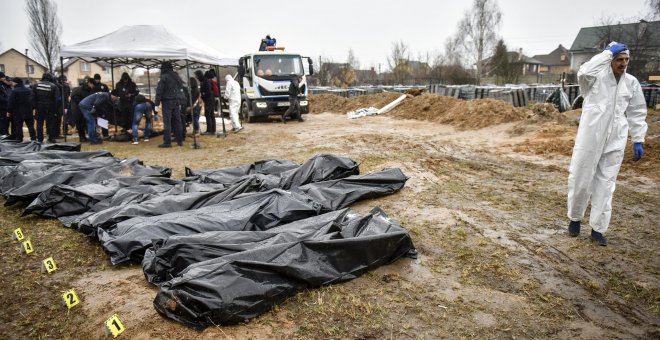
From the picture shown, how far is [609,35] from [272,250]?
38.2 metres

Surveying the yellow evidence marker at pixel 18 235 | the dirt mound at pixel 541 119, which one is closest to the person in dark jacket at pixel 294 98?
the dirt mound at pixel 541 119

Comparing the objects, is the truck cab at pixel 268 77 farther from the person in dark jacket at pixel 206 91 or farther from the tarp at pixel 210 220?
the tarp at pixel 210 220

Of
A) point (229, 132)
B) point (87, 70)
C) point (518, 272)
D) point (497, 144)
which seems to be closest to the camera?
point (518, 272)

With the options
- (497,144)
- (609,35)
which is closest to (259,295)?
(497,144)

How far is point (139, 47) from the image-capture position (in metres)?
9.98

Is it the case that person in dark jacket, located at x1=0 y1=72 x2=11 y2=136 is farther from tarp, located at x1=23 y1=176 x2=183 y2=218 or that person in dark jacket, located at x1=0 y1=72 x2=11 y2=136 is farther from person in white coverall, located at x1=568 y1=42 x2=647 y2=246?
person in white coverall, located at x1=568 y1=42 x2=647 y2=246

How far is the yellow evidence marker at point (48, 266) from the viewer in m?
3.64

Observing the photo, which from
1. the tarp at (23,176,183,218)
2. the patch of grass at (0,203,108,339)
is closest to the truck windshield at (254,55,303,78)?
the tarp at (23,176,183,218)

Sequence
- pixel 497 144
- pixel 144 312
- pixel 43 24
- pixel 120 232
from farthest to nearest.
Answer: pixel 43 24 → pixel 497 144 → pixel 120 232 → pixel 144 312

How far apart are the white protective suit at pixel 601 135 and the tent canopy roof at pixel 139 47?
852 cm

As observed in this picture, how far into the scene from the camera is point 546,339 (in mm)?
2570

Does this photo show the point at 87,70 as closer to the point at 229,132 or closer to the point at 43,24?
the point at 43,24

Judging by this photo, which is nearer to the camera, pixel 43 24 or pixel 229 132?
pixel 229 132

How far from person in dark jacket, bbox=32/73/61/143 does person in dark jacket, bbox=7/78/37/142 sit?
0.49 feet
